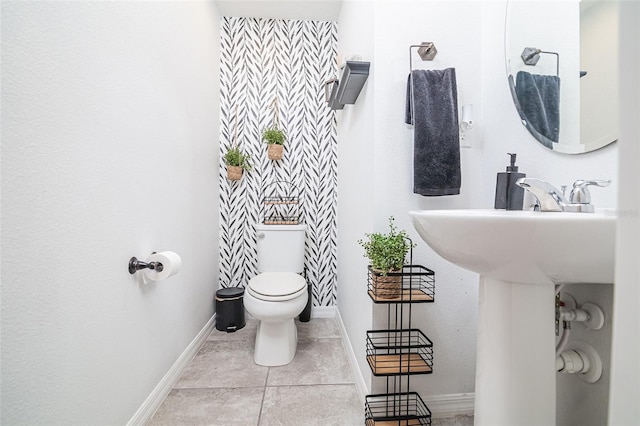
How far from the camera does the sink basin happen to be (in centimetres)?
59

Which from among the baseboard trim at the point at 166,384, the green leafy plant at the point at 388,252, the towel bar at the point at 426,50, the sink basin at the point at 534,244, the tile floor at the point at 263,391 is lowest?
the tile floor at the point at 263,391

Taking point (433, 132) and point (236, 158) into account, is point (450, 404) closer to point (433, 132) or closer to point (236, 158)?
point (433, 132)

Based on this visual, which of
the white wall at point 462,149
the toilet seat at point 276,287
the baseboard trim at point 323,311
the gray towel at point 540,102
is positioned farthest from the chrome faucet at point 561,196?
the baseboard trim at point 323,311

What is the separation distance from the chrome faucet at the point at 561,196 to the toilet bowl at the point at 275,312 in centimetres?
124

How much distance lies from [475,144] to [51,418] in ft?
5.89

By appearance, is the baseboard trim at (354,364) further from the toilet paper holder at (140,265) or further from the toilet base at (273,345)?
the toilet paper holder at (140,265)

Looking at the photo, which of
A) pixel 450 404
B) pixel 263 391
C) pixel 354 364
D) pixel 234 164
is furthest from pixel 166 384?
pixel 234 164

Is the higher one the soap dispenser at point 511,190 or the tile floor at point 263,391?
the soap dispenser at point 511,190

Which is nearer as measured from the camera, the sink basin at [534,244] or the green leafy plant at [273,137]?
the sink basin at [534,244]

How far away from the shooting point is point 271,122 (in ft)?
8.00

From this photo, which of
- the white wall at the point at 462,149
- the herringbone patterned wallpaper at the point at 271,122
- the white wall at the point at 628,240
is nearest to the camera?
the white wall at the point at 628,240

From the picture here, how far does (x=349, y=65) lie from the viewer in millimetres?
1350

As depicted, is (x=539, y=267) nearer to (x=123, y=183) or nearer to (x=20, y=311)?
(x=20, y=311)

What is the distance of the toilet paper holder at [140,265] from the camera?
1.21 meters
